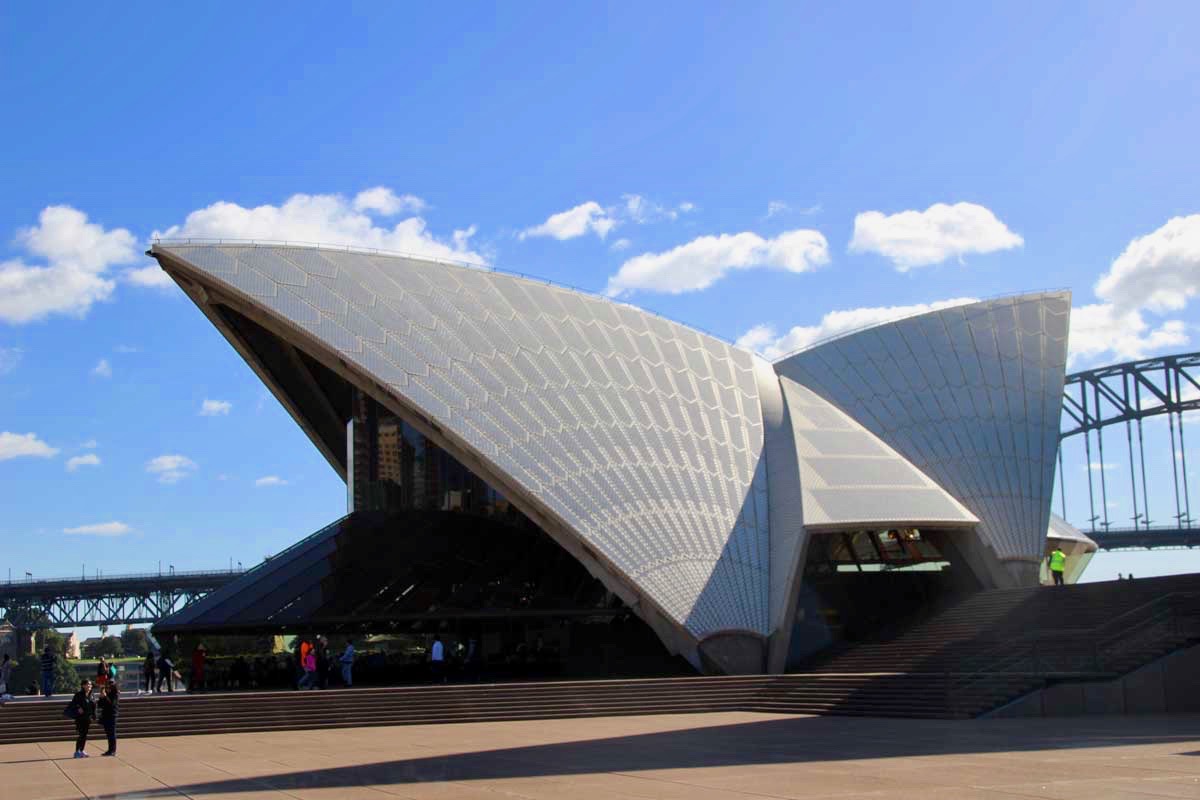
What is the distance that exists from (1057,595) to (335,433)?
24619 mm

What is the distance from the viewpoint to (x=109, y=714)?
63.8 ft

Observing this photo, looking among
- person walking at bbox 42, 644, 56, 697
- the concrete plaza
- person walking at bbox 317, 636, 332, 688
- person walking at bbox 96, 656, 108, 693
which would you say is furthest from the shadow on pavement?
person walking at bbox 42, 644, 56, 697

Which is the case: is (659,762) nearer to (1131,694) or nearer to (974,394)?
(1131,694)

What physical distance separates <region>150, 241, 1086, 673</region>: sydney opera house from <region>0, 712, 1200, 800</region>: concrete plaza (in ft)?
27.9

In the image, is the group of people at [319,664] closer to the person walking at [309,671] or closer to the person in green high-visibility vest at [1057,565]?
the person walking at [309,671]

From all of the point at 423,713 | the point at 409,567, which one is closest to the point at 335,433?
the point at 409,567

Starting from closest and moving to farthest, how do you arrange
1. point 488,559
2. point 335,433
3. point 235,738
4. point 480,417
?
point 235,738 → point 480,417 → point 488,559 → point 335,433

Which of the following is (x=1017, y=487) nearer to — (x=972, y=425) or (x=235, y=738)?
(x=972, y=425)

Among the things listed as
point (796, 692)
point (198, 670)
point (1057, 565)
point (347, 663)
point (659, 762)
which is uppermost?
point (1057, 565)

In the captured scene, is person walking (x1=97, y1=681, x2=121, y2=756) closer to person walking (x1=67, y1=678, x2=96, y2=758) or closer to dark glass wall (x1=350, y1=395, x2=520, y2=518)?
person walking (x1=67, y1=678, x2=96, y2=758)

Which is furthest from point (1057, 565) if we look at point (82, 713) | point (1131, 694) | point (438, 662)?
point (82, 713)

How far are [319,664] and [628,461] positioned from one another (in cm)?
897

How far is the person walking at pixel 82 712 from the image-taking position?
1894 centimetres

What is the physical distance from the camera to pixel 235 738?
893 inches
